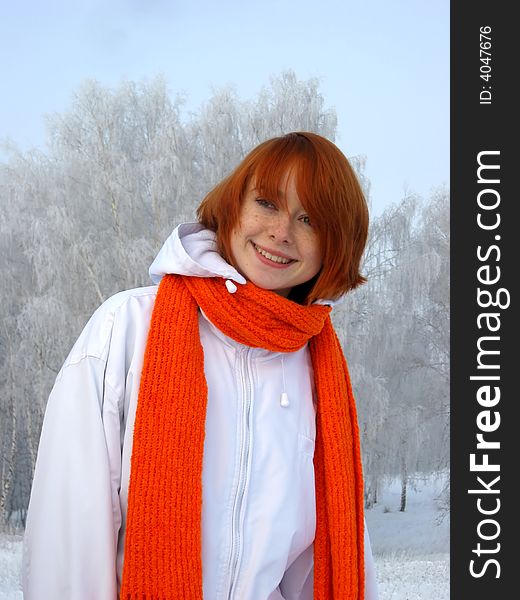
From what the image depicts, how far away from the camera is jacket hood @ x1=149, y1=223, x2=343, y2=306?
4.30 feet

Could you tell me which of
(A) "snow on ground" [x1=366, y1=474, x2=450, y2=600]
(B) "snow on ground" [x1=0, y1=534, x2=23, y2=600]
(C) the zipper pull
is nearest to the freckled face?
(C) the zipper pull

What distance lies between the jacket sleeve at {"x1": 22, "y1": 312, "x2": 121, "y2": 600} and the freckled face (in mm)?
321

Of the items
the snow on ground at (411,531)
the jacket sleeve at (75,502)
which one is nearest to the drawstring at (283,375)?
the jacket sleeve at (75,502)

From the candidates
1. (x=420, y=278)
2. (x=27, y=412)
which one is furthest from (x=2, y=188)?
(x=420, y=278)

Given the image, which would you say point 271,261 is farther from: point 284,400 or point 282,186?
point 284,400

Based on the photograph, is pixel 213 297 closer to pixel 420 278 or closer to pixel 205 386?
pixel 205 386

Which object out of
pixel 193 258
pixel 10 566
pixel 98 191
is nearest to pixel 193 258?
pixel 193 258

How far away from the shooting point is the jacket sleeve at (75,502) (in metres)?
1.17

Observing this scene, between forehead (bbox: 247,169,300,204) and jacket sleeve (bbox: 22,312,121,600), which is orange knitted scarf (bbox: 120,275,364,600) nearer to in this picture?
jacket sleeve (bbox: 22,312,121,600)

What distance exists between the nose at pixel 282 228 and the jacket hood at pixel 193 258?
0.32 ft

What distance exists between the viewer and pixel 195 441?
125 centimetres

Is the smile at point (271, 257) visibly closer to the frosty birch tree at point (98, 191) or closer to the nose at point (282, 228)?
the nose at point (282, 228)

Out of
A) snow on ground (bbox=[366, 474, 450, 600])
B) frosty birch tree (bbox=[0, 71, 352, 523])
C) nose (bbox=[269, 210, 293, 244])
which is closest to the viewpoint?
nose (bbox=[269, 210, 293, 244])

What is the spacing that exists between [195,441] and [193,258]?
0.32m
